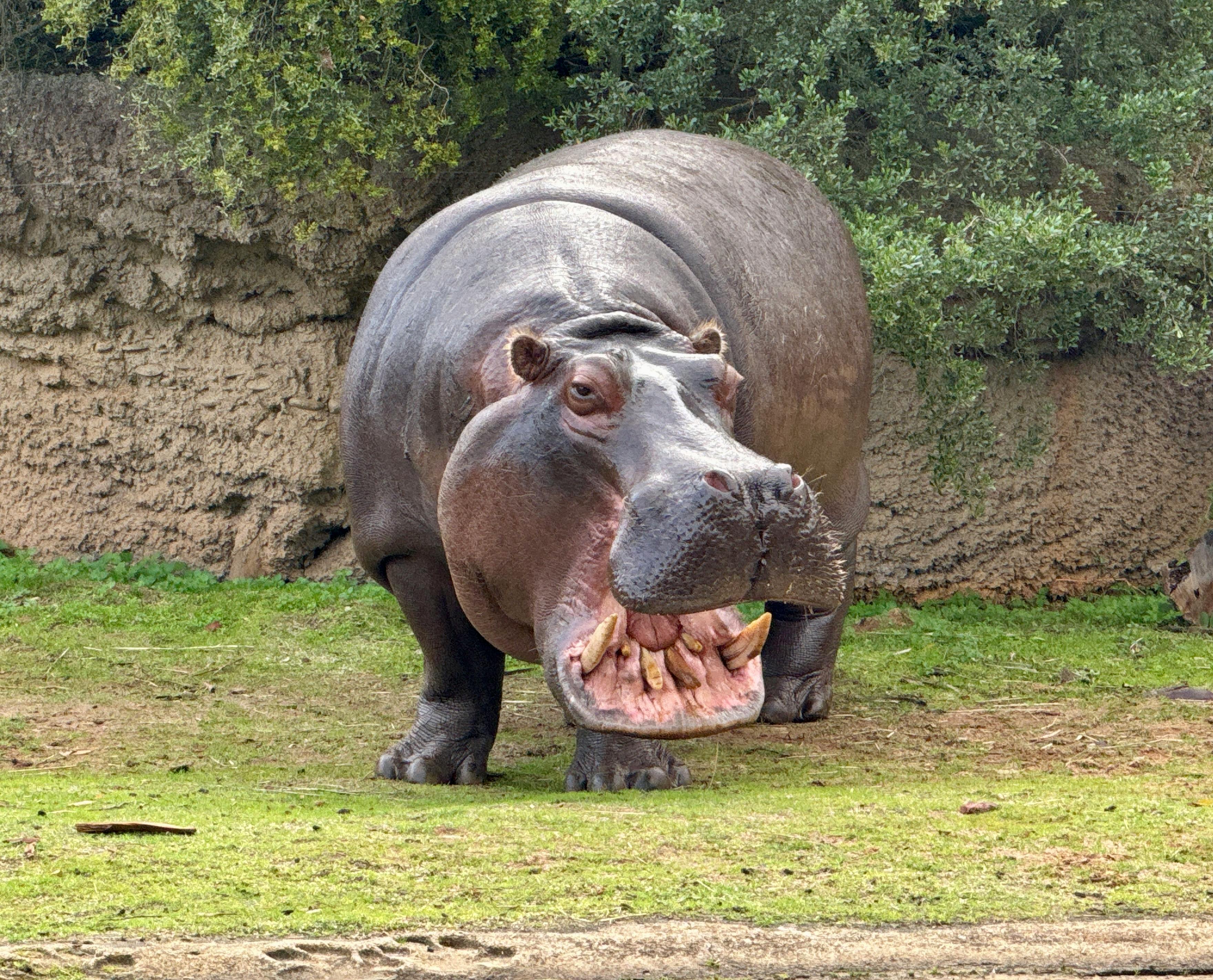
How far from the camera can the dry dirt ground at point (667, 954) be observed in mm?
2467

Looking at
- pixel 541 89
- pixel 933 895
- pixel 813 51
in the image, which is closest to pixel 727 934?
pixel 933 895

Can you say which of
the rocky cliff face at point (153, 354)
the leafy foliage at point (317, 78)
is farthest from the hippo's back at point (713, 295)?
the rocky cliff face at point (153, 354)

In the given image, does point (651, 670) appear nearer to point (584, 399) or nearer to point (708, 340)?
point (584, 399)

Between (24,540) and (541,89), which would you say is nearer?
(541,89)

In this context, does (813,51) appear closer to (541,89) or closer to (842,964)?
(541,89)

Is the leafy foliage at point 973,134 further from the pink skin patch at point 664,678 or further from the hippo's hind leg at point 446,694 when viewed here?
the pink skin patch at point 664,678

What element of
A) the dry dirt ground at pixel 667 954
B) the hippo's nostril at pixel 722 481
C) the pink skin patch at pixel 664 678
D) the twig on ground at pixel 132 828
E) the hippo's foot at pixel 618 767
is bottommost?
the hippo's foot at pixel 618 767

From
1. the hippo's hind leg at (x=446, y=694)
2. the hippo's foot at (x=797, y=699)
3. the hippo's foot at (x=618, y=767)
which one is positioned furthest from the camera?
the hippo's foot at (x=797, y=699)

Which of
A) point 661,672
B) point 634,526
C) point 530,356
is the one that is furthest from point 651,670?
point 530,356

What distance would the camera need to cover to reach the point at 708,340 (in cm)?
379

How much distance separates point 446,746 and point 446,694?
5.8 inches

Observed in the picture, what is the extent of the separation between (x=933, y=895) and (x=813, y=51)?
472 centimetres

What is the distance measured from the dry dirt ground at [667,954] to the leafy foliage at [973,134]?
4.02 m

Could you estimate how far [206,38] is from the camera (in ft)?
22.6
